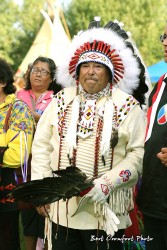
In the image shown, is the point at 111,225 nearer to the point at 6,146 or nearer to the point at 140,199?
the point at 140,199

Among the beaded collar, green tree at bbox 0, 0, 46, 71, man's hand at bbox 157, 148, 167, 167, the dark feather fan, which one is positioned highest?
green tree at bbox 0, 0, 46, 71

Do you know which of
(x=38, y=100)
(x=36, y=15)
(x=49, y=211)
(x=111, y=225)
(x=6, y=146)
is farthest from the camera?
(x=36, y=15)

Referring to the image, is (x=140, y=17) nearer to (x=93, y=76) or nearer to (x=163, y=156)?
(x=93, y=76)

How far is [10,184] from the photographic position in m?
4.12

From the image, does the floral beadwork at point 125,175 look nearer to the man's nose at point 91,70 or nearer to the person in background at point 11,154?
the man's nose at point 91,70

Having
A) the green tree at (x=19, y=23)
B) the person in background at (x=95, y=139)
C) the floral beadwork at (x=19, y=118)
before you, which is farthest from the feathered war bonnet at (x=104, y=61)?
the green tree at (x=19, y=23)

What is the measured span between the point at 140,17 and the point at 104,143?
2692 cm

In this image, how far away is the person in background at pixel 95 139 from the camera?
3482 mm

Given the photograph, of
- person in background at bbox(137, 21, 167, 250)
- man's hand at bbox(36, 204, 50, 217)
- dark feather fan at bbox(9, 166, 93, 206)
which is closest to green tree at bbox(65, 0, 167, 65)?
man's hand at bbox(36, 204, 50, 217)

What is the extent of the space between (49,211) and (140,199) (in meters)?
0.61

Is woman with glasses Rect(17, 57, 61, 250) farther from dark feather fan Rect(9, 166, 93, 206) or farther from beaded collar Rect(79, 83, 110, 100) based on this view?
dark feather fan Rect(9, 166, 93, 206)

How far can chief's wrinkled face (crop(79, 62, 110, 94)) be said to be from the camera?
3613mm

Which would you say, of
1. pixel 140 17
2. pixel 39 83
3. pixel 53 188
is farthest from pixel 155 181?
pixel 140 17

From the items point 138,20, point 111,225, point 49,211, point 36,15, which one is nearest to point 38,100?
point 49,211
